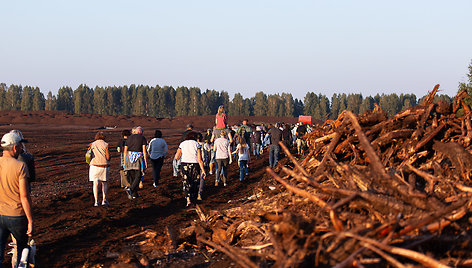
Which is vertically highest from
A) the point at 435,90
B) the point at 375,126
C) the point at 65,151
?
the point at 435,90

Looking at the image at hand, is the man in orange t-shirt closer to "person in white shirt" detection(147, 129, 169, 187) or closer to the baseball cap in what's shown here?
the baseball cap

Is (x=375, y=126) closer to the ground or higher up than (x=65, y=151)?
higher up

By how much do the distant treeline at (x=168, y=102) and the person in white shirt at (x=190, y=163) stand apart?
93.9m

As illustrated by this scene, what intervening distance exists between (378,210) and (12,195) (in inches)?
165

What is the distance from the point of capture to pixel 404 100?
131250mm

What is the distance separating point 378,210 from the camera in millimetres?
4598

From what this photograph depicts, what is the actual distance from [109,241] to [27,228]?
235 cm

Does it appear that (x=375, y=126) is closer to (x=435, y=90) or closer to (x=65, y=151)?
(x=435, y=90)

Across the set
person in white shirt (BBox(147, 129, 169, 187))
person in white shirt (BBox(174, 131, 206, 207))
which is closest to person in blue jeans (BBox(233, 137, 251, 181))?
person in white shirt (BBox(147, 129, 169, 187))

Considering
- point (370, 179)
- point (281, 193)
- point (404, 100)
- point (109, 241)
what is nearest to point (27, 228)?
point (109, 241)

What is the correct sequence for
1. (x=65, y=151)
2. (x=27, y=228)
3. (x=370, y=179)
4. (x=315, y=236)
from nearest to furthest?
(x=315, y=236) < (x=370, y=179) < (x=27, y=228) < (x=65, y=151)

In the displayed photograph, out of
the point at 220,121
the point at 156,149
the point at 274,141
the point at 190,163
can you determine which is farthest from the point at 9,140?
the point at 274,141

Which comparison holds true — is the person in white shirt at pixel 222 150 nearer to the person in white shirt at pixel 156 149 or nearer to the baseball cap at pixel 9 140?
the person in white shirt at pixel 156 149

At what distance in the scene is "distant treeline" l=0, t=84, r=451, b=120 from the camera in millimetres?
105875
